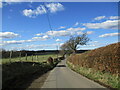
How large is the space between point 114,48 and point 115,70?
1.51 meters

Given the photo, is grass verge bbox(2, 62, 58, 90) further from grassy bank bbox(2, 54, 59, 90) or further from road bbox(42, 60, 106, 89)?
road bbox(42, 60, 106, 89)

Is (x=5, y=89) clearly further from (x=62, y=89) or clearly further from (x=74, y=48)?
(x=74, y=48)

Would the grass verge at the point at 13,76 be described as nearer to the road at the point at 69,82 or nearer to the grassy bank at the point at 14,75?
the grassy bank at the point at 14,75

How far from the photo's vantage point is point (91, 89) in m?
10.1

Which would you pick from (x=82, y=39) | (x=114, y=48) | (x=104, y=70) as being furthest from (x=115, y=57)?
(x=82, y=39)

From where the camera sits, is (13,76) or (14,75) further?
(14,75)

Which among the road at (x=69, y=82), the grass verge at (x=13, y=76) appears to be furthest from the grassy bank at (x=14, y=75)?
the road at (x=69, y=82)

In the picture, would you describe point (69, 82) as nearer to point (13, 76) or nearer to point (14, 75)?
point (13, 76)

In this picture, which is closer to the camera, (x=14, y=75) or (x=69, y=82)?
(x=69, y=82)

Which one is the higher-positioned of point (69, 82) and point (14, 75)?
point (14, 75)

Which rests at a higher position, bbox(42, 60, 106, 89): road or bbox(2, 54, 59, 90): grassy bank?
bbox(2, 54, 59, 90): grassy bank

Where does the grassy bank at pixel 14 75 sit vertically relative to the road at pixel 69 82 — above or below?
above

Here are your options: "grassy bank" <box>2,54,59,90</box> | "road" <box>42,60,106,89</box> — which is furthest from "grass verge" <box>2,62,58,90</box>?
"road" <box>42,60,106,89</box>

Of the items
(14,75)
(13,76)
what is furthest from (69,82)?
(14,75)
